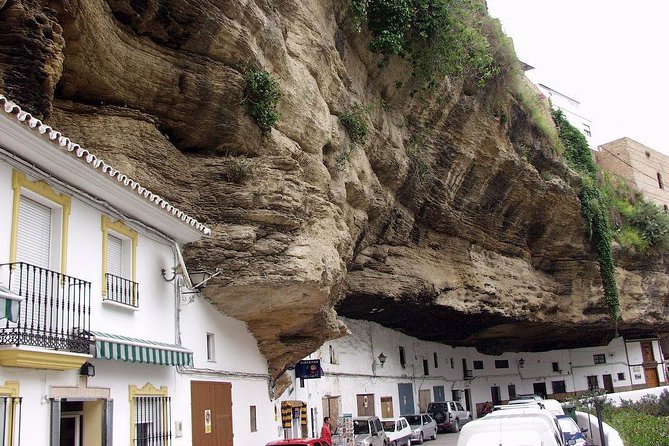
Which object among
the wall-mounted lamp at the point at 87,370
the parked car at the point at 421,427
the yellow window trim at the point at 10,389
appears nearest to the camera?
the yellow window trim at the point at 10,389

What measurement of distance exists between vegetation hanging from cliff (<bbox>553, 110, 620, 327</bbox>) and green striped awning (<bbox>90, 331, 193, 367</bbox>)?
2575 cm

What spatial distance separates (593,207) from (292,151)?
22866 millimetres

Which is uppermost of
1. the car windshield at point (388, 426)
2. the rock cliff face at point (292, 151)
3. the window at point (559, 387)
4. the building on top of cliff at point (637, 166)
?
the building on top of cliff at point (637, 166)

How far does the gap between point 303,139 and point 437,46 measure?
26.5ft

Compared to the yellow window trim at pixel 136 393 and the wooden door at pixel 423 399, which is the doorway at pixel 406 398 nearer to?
the wooden door at pixel 423 399

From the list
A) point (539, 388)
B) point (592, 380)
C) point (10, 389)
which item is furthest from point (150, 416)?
point (592, 380)

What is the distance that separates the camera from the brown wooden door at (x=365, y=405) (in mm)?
25219

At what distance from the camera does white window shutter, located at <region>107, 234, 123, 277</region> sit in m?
10.1

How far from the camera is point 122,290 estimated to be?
10102mm

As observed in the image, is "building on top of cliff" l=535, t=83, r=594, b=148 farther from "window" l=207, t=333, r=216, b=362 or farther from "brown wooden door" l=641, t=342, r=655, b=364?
"window" l=207, t=333, r=216, b=362

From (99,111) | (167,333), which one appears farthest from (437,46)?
(167,333)

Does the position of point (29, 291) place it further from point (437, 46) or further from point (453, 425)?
point (453, 425)

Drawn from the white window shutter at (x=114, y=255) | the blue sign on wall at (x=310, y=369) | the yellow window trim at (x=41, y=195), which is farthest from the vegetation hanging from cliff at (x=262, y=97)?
the blue sign on wall at (x=310, y=369)

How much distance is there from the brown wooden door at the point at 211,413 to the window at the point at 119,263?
2.70m
